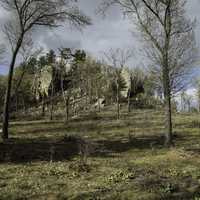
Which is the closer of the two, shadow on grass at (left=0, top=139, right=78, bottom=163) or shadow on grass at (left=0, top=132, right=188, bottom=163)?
shadow on grass at (left=0, top=139, right=78, bottom=163)

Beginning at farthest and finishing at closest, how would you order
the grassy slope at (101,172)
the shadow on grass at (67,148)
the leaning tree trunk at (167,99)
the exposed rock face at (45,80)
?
the exposed rock face at (45,80), the leaning tree trunk at (167,99), the shadow on grass at (67,148), the grassy slope at (101,172)

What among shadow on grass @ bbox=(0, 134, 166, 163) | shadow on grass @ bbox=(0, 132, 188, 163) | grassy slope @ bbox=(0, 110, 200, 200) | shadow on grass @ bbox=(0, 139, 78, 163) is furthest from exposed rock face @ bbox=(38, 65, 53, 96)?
grassy slope @ bbox=(0, 110, 200, 200)

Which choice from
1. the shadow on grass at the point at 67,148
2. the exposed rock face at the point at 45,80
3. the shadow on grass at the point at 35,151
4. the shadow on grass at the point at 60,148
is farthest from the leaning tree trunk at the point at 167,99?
the exposed rock face at the point at 45,80

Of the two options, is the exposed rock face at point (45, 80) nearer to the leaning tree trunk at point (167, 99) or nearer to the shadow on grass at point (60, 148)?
the shadow on grass at point (60, 148)

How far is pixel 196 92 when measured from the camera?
7250 centimetres

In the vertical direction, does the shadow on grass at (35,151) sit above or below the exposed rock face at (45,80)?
below

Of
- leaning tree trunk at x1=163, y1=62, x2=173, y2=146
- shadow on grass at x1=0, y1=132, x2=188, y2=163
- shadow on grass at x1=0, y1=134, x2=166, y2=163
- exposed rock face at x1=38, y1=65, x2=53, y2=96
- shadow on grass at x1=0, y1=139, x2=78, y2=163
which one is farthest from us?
exposed rock face at x1=38, y1=65, x2=53, y2=96

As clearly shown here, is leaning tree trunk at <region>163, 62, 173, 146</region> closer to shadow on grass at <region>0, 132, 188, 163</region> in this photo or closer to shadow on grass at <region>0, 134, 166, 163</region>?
shadow on grass at <region>0, 132, 188, 163</region>

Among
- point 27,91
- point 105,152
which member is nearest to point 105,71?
point 27,91

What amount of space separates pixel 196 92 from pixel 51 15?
166 feet

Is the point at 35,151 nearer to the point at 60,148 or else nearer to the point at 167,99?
the point at 60,148

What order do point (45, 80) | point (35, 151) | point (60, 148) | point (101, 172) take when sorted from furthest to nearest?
point (45, 80), point (60, 148), point (35, 151), point (101, 172)

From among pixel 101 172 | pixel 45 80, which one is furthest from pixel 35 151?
pixel 45 80

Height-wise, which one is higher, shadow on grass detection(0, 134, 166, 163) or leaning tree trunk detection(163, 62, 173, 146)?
leaning tree trunk detection(163, 62, 173, 146)
